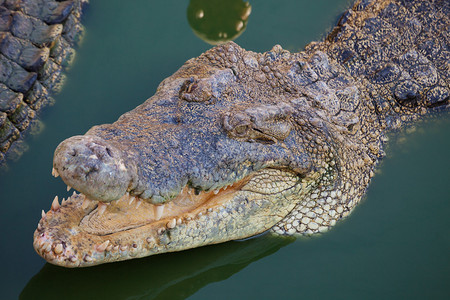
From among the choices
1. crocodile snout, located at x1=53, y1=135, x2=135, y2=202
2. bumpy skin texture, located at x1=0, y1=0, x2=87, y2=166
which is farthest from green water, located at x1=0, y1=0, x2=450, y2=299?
crocodile snout, located at x1=53, y1=135, x2=135, y2=202

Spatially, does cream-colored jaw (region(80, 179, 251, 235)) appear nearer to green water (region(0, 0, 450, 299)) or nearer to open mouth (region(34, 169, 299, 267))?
open mouth (region(34, 169, 299, 267))

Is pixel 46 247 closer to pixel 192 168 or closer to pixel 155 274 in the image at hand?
pixel 155 274

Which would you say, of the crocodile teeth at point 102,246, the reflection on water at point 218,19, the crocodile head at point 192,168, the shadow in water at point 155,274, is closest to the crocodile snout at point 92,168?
the crocodile head at point 192,168

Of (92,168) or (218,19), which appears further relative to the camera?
(218,19)

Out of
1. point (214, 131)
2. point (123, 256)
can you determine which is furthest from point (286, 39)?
point (123, 256)

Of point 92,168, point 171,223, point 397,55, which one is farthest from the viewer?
point 397,55

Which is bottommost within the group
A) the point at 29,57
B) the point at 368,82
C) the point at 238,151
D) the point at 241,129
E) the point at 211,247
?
the point at 211,247

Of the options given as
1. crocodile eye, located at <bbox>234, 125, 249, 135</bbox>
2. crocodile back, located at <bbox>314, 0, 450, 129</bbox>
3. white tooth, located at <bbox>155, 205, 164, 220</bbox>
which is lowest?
white tooth, located at <bbox>155, 205, 164, 220</bbox>

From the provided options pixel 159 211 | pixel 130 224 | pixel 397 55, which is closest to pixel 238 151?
pixel 159 211

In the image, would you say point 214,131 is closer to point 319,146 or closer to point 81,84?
point 319,146

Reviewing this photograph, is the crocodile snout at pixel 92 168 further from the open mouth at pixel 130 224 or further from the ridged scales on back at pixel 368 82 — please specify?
the ridged scales on back at pixel 368 82
